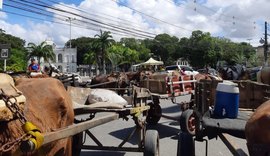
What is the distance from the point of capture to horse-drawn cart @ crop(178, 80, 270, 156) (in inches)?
174

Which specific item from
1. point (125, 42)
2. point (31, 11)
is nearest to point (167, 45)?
point (125, 42)

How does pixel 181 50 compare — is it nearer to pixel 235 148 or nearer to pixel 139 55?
pixel 139 55

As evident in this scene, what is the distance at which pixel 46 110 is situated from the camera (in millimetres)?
3896

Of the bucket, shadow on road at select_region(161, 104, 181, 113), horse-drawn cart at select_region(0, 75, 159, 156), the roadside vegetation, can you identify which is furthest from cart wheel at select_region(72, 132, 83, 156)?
the roadside vegetation

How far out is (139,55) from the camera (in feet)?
330

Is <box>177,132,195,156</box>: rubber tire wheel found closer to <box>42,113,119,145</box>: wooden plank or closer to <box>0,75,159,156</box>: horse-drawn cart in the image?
<box>0,75,159,156</box>: horse-drawn cart

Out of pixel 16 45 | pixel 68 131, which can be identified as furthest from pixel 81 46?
pixel 68 131

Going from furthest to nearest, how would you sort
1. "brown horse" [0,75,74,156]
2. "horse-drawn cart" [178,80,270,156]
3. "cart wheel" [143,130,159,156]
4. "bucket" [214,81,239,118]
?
"cart wheel" [143,130,159,156]
"bucket" [214,81,239,118]
"horse-drawn cart" [178,80,270,156]
"brown horse" [0,75,74,156]

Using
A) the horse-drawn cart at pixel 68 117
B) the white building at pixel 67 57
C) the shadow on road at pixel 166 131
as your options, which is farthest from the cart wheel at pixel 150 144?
the white building at pixel 67 57

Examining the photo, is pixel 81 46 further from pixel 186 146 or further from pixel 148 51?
pixel 186 146

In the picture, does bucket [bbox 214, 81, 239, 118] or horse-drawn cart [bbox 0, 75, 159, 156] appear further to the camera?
bucket [bbox 214, 81, 239, 118]

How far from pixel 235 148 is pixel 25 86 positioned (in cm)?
231

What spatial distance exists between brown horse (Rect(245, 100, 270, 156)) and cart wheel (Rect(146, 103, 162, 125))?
24.5 feet

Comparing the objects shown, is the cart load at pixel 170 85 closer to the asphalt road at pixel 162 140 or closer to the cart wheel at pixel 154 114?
the cart wheel at pixel 154 114
